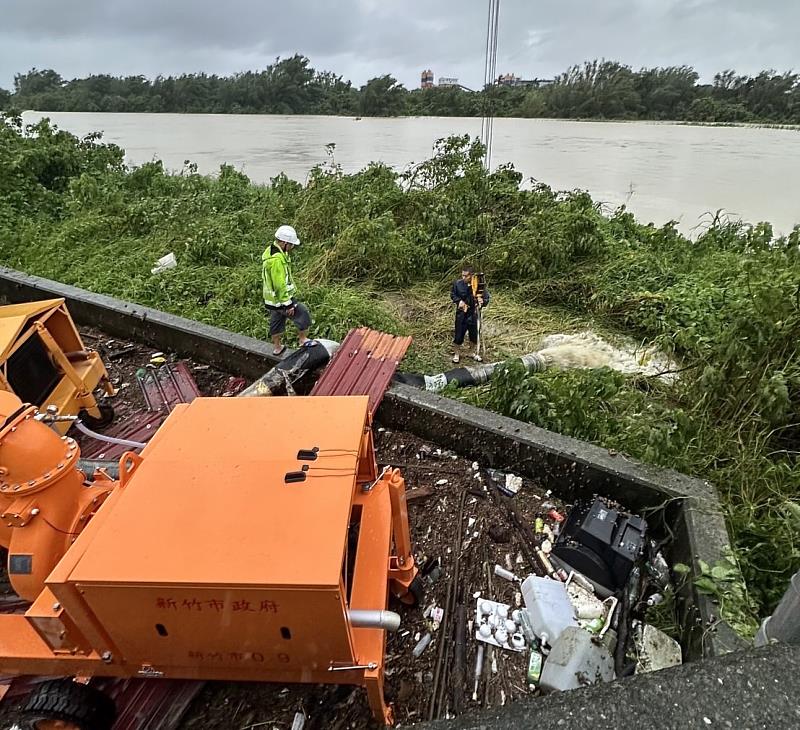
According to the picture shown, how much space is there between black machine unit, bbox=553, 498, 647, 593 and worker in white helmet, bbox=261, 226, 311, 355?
3.19 m

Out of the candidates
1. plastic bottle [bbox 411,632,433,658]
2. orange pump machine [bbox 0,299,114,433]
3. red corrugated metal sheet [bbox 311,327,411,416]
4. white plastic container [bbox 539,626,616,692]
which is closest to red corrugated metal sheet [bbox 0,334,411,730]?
red corrugated metal sheet [bbox 311,327,411,416]

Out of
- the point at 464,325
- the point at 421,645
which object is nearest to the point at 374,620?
the point at 421,645

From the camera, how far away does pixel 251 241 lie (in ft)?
28.6

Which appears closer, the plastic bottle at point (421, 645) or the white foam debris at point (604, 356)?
the plastic bottle at point (421, 645)

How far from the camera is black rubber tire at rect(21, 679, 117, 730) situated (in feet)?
6.72

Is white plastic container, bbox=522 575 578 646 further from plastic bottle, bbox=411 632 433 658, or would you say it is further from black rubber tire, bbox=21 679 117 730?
black rubber tire, bbox=21 679 117 730

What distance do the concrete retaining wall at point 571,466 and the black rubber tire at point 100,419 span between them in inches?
40.2

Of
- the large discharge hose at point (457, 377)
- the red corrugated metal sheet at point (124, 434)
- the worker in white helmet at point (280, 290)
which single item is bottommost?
the red corrugated metal sheet at point (124, 434)

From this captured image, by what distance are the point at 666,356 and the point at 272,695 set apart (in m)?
4.96

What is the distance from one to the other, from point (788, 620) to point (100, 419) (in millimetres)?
4863

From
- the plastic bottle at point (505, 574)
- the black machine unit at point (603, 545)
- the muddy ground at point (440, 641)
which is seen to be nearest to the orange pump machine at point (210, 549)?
the muddy ground at point (440, 641)

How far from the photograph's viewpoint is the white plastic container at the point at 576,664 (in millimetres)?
2287

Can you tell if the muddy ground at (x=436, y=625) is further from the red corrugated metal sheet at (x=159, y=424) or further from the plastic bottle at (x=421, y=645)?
the red corrugated metal sheet at (x=159, y=424)

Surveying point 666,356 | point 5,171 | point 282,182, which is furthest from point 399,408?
point 5,171
